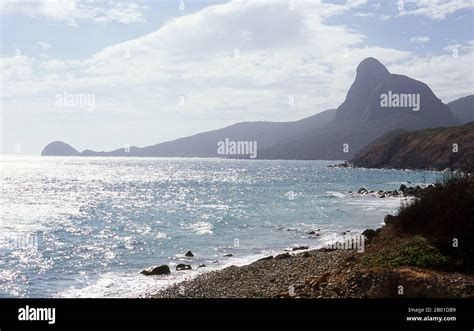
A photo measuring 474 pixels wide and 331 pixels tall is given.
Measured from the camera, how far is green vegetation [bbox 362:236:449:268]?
13.1 m

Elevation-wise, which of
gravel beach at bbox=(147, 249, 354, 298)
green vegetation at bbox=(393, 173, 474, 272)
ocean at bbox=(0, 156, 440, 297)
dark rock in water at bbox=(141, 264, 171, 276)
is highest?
green vegetation at bbox=(393, 173, 474, 272)

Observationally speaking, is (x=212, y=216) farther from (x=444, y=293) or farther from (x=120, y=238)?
(x=444, y=293)

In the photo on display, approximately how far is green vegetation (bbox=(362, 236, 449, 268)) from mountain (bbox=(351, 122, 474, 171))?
327 ft

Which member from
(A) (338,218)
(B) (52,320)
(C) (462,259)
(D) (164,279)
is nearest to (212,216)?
(A) (338,218)

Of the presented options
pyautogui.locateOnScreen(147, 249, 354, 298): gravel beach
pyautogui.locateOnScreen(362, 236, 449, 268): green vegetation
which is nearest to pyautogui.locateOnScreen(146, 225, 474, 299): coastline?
pyautogui.locateOnScreen(147, 249, 354, 298): gravel beach

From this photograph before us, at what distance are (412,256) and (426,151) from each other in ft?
489

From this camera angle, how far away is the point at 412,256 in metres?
13.5

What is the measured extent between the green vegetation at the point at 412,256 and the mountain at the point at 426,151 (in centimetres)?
9971

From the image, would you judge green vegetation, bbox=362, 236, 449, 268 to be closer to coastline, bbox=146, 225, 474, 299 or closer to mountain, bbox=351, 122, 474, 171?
coastline, bbox=146, 225, 474, 299

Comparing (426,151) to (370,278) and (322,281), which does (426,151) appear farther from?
(370,278)

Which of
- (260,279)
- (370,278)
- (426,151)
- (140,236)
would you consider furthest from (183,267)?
(426,151)

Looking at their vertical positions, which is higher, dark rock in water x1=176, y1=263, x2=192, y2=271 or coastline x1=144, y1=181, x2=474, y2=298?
coastline x1=144, y1=181, x2=474, y2=298

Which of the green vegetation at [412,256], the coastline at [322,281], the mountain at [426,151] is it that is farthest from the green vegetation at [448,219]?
the mountain at [426,151]

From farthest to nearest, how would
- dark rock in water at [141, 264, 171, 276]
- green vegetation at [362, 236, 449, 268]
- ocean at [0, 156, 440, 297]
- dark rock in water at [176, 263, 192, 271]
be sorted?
dark rock in water at [176, 263, 192, 271] < dark rock in water at [141, 264, 171, 276] < ocean at [0, 156, 440, 297] < green vegetation at [362, 236, 449, 268]
